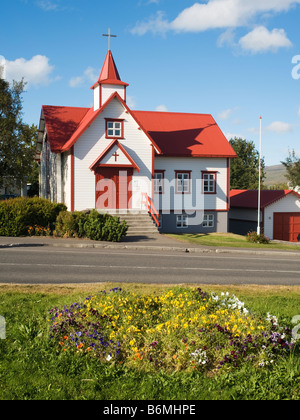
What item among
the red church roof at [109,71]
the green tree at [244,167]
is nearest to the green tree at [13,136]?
the red church roof at [109,71]

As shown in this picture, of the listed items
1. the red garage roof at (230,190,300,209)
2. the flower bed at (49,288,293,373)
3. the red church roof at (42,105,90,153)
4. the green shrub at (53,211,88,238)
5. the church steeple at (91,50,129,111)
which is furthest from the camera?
the red garage roof at (230,190,300,209)

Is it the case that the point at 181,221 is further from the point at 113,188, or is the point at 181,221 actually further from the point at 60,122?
the point at 60,122

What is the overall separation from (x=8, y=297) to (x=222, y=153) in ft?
84.3

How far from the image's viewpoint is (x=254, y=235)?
1115 inches

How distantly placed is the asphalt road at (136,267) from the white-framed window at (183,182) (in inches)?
504

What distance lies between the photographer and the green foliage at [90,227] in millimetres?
22094

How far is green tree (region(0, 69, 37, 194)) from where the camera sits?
3447 centimetres

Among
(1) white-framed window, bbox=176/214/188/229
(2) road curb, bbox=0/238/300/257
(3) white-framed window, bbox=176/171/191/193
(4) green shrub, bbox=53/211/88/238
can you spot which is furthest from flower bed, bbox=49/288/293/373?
(3) white-framed window, bbox=176/171/191/193

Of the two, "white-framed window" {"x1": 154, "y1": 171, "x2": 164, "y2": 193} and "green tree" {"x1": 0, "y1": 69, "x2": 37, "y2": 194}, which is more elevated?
"green tree" {"x1": 0, "y1": 69, "x2": 37, "y2": 194}

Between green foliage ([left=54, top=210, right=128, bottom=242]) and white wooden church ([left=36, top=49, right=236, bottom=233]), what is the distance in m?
4.91

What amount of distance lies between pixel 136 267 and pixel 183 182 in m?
18.0

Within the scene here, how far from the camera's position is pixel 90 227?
72.6 ft

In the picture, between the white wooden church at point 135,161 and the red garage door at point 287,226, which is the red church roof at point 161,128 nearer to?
the white wooden church at point 135,161

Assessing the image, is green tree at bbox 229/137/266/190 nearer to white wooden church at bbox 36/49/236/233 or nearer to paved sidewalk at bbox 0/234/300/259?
white wooden church at bbox 36/49/236/233
